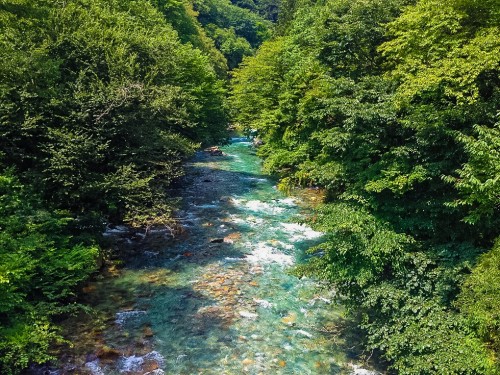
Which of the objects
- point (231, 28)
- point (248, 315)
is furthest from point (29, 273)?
point (231, 28)

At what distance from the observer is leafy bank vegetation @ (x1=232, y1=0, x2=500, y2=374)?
7.46 meters

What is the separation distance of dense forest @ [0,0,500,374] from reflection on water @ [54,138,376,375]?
1.37m

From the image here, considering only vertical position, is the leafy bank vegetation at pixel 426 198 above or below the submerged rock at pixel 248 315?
above

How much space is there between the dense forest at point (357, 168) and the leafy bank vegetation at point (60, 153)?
0.22 feet

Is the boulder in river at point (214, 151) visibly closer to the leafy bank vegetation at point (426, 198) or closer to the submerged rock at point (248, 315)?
the leafy bank vegetation at point (426, 198)

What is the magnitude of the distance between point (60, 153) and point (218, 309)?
25.3 ft

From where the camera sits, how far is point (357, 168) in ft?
36.8

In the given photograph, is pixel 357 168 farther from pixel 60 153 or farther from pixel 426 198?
pixel 60 153

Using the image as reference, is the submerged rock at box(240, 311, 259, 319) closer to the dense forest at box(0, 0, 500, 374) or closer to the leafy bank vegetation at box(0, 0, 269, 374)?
the dense forest at box(0, 0, 500, 374)

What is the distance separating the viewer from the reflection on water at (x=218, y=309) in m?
9.84

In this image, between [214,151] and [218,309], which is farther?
[214,151]

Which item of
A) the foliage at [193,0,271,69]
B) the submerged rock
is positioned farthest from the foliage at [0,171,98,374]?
the foliage at [193,0,271,69]

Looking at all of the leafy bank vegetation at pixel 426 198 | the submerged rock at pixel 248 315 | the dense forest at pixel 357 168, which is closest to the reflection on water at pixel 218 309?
the submerged rock at pixel 248 315

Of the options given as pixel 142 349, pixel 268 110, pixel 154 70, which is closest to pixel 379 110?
pixel 142 349
